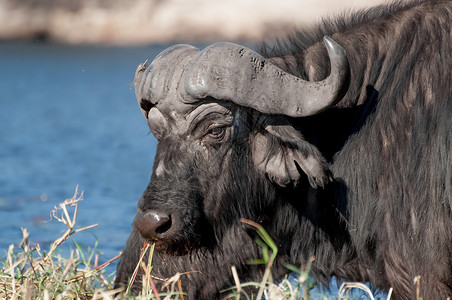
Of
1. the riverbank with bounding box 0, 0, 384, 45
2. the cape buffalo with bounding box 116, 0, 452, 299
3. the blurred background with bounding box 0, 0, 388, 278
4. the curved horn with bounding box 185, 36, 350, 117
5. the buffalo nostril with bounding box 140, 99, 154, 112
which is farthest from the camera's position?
the riverbank with bounding box 0, 0, 384, 45

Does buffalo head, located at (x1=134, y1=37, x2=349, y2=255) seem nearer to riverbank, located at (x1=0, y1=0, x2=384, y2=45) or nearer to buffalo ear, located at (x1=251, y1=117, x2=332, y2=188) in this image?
buffalo ear, located at (x1=251, y1=117, x2=332, y2=188)

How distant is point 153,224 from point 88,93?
1917 centimetres

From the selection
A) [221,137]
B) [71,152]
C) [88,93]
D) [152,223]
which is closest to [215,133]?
[221,137]

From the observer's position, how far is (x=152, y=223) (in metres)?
4.36

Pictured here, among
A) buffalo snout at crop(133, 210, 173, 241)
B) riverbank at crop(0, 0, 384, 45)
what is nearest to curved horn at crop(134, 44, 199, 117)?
buffalo snout at crop(133, 210, 173, 241)

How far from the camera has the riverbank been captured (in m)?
32.7

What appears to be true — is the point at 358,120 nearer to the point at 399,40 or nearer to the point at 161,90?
the point at 399,40

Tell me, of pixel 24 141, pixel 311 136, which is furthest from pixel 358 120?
pixel 24 141

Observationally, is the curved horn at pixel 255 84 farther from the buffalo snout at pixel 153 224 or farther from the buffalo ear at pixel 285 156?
the buffalo snout at pixel 153 224

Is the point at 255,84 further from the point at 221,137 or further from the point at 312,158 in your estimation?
the point at 312,158

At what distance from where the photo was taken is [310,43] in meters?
5.06

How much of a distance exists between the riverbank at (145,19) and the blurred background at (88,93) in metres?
0.05

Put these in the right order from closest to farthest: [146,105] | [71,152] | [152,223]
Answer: [152,223] < [146,105] < [71,152]

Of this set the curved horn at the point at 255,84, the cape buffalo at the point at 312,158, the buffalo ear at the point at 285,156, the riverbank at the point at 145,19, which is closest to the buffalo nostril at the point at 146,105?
the cape buffalo at the point at 312,158
